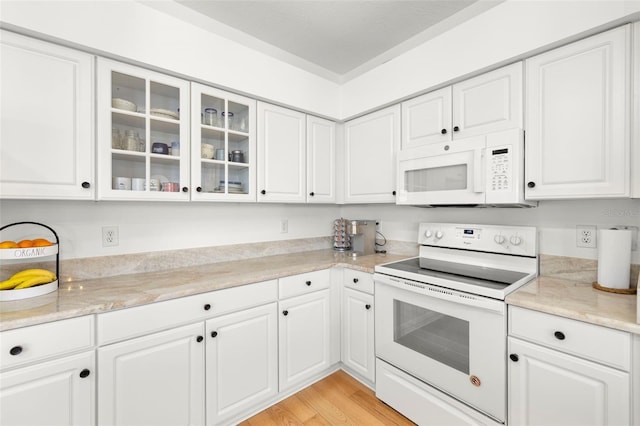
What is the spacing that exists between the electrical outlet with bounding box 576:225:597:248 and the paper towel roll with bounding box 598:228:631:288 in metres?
0.19

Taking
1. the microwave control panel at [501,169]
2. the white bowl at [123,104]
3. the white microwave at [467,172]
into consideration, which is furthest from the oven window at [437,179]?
the white bowl at [123,104]

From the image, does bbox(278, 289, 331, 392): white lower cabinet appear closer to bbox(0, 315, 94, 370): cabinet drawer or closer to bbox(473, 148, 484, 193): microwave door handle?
bbox(0, 315, 94, 370): cabinet drawer

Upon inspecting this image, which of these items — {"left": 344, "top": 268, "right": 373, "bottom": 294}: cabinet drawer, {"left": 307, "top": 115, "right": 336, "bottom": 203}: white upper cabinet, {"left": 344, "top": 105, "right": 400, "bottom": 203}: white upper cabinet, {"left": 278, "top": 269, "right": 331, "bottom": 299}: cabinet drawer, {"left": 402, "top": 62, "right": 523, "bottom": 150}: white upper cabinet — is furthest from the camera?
{"left": 307, "top": 115, "right": 336, "bottom": 203}: white upper cabinet

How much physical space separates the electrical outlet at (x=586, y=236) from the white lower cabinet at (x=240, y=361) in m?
1.84

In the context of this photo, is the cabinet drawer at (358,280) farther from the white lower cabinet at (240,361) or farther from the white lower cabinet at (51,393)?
the white lower cabinet at (51,393)

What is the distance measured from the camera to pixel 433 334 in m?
1.60

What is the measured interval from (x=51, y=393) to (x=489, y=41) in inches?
108

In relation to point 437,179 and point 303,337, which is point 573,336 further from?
point 303,337

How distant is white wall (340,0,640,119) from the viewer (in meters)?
1.30

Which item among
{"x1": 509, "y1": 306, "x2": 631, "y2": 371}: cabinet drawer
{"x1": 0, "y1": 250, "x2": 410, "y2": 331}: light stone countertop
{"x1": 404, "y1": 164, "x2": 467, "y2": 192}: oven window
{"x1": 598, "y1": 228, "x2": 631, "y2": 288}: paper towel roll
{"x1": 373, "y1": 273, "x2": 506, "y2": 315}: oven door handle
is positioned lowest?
{"x1": 509, "y1": 306, "x2": 631, "y2": 371}: cabinet drawer

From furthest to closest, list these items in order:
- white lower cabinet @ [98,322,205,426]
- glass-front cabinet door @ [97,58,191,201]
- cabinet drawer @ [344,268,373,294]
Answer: cabinet drawer @ [344,268,373,294]
glass-front cabinet door @ [97,58,191,201]
white lower cabinet @ [98,322,205,426]

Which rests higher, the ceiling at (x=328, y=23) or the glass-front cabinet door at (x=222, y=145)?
the ceiling at (x=328, y=23)

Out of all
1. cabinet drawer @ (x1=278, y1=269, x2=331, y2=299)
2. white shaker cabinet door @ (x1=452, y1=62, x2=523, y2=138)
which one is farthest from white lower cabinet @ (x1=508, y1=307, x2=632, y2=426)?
cabinet drawer @ (x1=278, y1=269, x2=331, y2=299)

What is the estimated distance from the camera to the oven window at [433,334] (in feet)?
4.83
